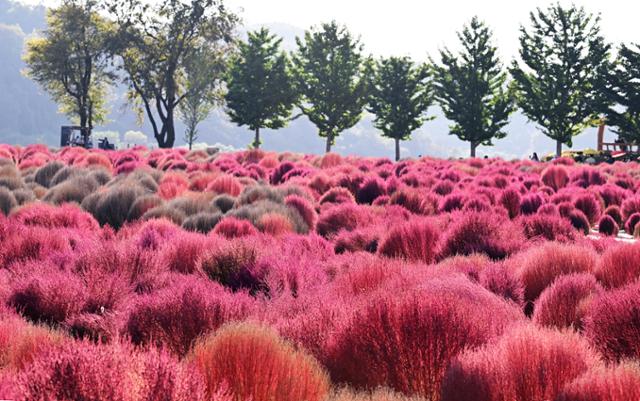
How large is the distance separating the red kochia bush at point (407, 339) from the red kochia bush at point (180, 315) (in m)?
0.77

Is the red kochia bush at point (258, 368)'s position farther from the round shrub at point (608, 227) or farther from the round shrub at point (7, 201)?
the round shrub at point (7, 201)

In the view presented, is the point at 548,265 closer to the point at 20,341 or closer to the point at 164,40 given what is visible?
the point at 20,341

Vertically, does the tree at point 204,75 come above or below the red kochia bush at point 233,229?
above

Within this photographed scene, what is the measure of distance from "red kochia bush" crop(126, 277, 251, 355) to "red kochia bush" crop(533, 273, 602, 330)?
171 cm

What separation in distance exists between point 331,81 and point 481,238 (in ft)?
178

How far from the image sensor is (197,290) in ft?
13.1

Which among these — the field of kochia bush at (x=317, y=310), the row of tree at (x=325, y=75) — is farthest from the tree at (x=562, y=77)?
the field of kochia bush at (x=317, y=310)

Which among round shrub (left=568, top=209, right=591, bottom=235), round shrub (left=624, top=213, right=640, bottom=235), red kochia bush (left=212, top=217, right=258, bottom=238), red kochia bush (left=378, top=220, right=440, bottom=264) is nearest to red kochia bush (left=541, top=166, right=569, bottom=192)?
round shrub (left=624, top=213, right=640, bottom=235)

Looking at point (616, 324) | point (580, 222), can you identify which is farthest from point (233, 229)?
point (616, 324)

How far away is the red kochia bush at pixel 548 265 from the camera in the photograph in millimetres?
4988

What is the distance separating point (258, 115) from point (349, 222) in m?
50.9

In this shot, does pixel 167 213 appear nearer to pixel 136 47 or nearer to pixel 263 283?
pixel 263 283

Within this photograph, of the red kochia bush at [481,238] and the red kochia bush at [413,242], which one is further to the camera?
the red kochia bush at [413,242]

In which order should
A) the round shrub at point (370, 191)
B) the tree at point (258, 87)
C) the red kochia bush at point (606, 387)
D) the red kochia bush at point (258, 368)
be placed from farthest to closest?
the tree at point (258, 87) < the round shrub at point (370, 191) < the red kochia bush at point (258, 368) < the red kochia bush at point (606, 387)
